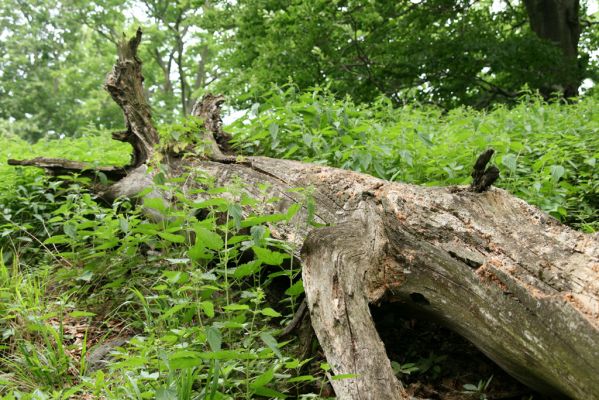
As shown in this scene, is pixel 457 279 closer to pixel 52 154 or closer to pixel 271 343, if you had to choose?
pixel 271 343

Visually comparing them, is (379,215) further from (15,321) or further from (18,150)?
(18,150)

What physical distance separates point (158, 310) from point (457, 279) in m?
1.54

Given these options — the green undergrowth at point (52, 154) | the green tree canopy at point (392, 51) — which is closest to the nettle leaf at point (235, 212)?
the green undergrowth at point (52, 154)

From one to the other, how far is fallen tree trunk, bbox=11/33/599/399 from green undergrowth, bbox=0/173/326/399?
0.28 metres

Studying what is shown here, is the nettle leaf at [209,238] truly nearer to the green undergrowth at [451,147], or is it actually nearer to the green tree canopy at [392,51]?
the green undergrowth at [451,147]

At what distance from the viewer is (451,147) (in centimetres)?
451

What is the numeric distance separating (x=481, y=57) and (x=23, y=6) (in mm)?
30081

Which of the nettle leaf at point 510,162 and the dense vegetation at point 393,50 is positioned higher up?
the dense vegetation at point 393,50

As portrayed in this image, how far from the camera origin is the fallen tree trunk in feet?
6.79

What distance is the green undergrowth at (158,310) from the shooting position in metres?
2.32

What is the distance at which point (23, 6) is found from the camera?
102ft

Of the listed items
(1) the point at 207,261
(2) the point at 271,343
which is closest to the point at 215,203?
(1) the point at 207,261

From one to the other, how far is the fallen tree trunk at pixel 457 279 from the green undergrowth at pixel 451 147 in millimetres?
931

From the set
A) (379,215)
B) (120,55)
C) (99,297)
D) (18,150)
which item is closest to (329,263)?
(379,215)
